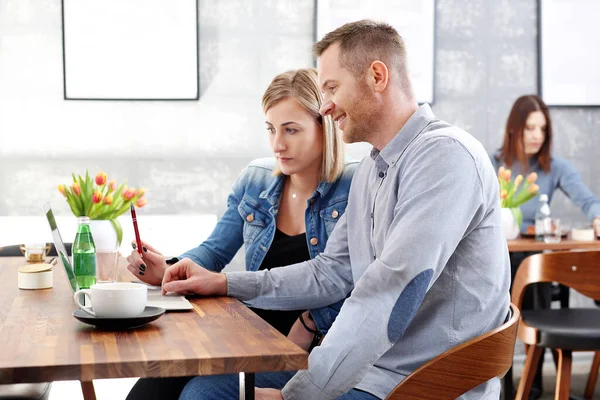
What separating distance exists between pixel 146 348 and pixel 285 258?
1.07 m

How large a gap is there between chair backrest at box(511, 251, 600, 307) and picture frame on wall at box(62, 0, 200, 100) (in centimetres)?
204

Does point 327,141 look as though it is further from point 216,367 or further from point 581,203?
point 581,203

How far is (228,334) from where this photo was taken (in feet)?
4.58

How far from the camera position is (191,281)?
188cm

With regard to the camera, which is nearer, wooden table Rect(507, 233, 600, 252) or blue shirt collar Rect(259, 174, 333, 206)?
blue shirt collar Rect(259, 174, 333, 206)

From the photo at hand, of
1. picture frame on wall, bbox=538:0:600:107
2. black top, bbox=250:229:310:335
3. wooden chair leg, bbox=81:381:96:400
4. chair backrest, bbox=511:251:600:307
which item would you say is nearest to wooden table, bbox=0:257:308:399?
black top, bbox=250:229:310:335

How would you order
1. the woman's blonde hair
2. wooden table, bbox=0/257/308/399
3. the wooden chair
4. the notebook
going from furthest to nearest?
the wooden chair → the woman's blonde hair → the notebook → wooden table, bbox=0/257/308/399

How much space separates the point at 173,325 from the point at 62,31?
304cm

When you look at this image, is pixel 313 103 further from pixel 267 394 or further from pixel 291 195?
pixel 267 394

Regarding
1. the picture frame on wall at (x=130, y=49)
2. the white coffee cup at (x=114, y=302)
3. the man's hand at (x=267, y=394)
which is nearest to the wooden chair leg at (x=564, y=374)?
the man's hand at (x=267, y=394)

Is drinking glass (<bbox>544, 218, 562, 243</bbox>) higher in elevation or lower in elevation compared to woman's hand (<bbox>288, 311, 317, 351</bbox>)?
higher

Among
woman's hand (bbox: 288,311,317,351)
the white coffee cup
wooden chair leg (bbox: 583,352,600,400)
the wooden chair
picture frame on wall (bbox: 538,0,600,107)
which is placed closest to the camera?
the white coffee cup

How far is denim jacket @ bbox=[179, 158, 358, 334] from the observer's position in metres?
2.29

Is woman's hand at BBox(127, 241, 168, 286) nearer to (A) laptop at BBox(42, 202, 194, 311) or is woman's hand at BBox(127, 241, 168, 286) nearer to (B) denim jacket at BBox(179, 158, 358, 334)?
(A) laptop at BBox(42, 202, 194, 311)
